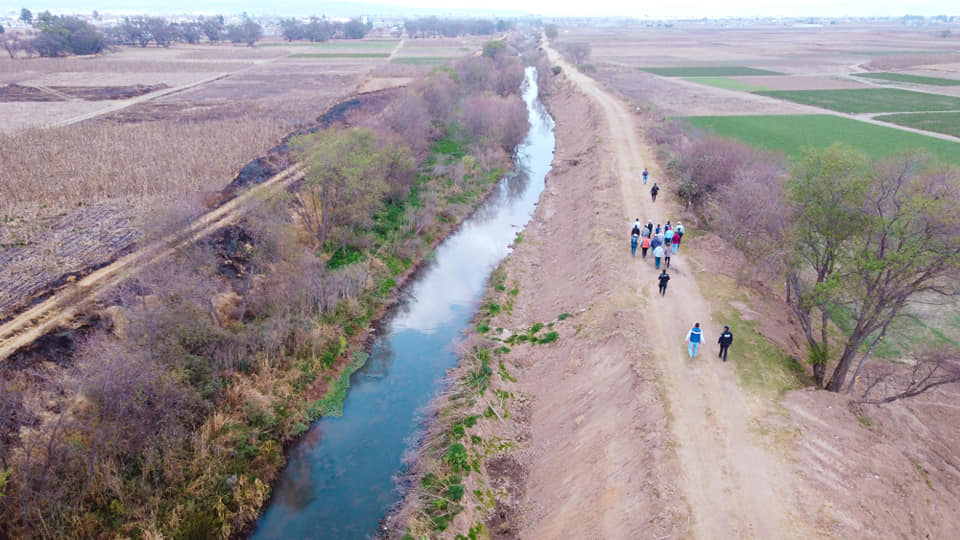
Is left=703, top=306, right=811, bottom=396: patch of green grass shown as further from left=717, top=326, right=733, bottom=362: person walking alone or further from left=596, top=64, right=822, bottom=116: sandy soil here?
left=596, top=64, right=822, bottom=116: sandy soil

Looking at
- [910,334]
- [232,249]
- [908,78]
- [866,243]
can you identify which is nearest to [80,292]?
[232,249]

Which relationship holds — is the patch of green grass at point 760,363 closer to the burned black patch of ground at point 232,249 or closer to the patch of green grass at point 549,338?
the patch of green grass at point 549,338

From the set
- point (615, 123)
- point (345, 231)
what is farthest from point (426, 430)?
point (615, 123)

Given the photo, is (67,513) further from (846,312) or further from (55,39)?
(55,39)

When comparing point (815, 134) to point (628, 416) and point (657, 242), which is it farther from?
point (628, 416)

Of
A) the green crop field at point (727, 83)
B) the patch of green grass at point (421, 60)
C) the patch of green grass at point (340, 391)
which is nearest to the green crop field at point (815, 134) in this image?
the green crop field at point (727, 83)

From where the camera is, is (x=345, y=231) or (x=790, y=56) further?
(x=790, y=56)
